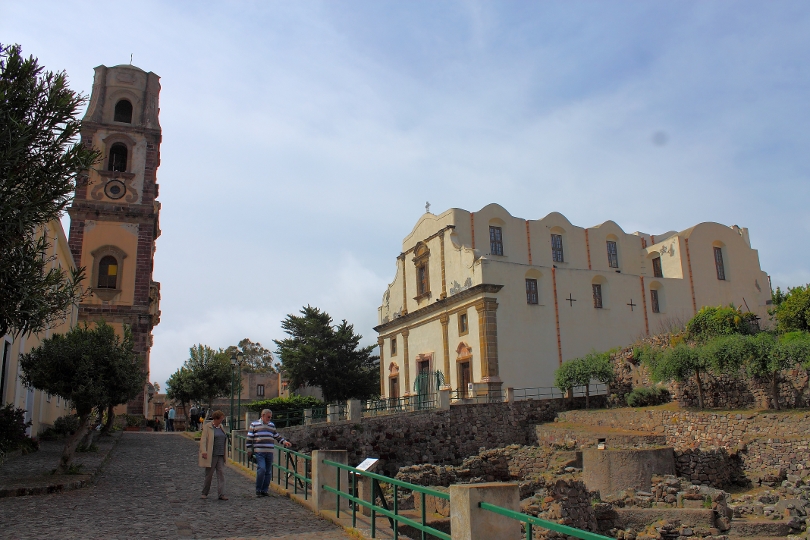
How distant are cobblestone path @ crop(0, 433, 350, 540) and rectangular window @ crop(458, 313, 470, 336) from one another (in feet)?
62.0

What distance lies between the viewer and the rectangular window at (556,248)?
3550cm

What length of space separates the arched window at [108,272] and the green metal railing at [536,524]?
1135 inches

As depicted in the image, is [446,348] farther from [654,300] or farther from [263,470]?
[263,470]

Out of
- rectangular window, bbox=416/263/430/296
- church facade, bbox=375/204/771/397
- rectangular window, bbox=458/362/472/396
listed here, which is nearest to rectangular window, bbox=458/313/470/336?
church facade, bbox=375/204/771/397

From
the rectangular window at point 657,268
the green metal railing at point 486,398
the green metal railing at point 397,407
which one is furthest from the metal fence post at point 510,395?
the rectangular window at point 657,268

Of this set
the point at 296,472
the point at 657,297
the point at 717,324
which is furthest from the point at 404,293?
the point at 296,472

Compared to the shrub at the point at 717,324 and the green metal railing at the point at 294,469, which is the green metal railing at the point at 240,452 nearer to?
the green metal railing at the point at 294,469

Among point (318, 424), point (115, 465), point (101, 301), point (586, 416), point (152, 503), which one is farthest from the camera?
point (101, 301)

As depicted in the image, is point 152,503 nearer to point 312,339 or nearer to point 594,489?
point 594,489

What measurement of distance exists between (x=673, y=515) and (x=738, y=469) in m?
6.66

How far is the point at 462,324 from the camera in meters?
32.0

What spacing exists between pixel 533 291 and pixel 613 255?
7501 millimetres

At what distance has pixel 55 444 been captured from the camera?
20594 millimetres

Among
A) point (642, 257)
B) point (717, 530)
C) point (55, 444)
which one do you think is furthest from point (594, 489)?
point (642, 257)
